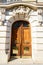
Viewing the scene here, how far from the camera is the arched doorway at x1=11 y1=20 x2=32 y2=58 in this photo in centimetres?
1077

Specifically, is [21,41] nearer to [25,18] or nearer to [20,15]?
[25,18]

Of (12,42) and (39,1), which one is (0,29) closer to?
(12,42)

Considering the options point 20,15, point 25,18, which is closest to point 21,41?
point 25,18

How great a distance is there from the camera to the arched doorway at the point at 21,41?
35.3 ft

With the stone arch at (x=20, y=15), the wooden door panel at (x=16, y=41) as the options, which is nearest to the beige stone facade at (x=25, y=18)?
the stone arch at (x=20, y=15)

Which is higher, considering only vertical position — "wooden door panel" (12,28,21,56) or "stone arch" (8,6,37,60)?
"stone arch" (8,6,37,60)

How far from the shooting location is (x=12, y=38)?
10.8 metres

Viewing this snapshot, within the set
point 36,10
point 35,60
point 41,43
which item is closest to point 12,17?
point 36,10

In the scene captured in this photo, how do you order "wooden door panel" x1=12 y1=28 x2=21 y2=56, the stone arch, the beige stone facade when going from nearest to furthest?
the beige stone facade < the stone arch < "wooden door panel" x1=12 y1=28 x2=21 y2=56

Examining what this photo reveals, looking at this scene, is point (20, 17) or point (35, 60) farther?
point (20, 17)

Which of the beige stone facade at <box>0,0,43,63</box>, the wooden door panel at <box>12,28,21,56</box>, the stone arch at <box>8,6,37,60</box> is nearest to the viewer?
the beige stone facade at <box>0,0,43,63</box>

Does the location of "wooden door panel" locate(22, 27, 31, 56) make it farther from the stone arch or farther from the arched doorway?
the stone arch

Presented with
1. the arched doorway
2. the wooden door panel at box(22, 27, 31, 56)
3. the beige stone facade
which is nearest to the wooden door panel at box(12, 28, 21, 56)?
the arched doorway

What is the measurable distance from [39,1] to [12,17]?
2.51 meters
